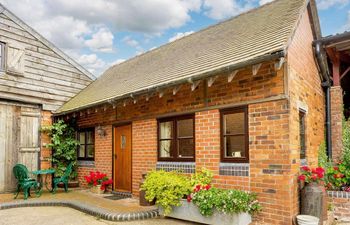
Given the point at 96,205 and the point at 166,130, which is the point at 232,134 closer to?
the point at 166,130

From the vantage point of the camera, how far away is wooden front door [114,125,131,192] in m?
8.98

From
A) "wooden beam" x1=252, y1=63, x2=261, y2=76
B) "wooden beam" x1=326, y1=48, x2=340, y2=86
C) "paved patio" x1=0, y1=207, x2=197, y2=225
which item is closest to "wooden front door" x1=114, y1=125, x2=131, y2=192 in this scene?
"paved patio" x1=0, y1=207, x2=197, y2=225

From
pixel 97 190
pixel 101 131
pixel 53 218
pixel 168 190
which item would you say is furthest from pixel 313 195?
pixel 101 131

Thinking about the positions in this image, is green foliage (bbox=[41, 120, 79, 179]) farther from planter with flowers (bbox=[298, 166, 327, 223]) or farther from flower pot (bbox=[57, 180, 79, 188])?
planter with flowers (bbox=[298, 166, 327, 223])

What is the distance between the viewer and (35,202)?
8109 millimetres

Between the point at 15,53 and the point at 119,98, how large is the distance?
4714mm

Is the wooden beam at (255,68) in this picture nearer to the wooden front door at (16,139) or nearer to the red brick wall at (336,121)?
the red brick wall at (336,121)

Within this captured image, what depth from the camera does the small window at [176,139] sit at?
7258mm

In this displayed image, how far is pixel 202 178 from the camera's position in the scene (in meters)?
6.41

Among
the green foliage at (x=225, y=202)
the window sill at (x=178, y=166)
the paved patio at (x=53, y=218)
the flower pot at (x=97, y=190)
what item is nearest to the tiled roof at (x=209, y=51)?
the window sill at (x=178, y=166)

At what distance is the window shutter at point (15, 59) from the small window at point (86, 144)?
10.0 ft

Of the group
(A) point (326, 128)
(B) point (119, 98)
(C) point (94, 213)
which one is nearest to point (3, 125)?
(B) point (119, 98)

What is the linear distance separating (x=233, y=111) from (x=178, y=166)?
2.07 metres

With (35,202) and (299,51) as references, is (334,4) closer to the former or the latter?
(299,51)
